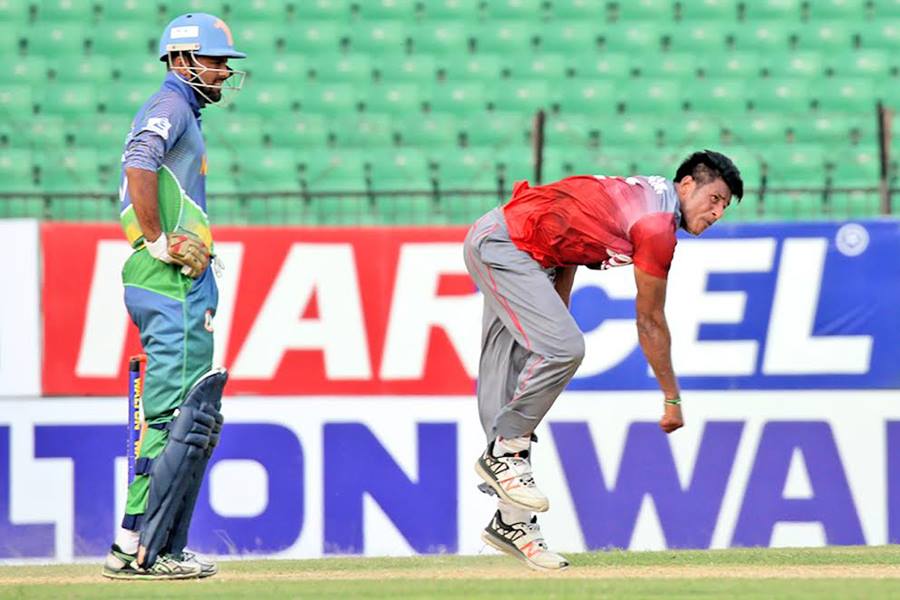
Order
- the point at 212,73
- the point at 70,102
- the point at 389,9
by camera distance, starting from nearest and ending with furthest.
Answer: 1. the point at 212,73
2. the point at 70,102
3. the point at 389,9

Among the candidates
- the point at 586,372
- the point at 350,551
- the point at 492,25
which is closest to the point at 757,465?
the point at 586,372

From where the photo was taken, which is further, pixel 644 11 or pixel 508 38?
pixel 644 11

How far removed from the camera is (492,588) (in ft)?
19.2

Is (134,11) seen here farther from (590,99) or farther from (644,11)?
(644,11)

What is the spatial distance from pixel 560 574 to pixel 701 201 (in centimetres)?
150

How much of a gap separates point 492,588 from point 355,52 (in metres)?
8.18

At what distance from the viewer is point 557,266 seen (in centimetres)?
660

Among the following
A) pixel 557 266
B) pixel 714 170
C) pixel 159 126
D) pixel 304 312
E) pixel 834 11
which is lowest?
pixel 304 312

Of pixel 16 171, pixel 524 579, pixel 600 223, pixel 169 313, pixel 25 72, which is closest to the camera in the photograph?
pixel 524 579

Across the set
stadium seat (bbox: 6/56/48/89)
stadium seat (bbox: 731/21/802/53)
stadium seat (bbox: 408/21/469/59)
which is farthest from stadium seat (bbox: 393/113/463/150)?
stadium seat (bbox: 6/56/48/89)

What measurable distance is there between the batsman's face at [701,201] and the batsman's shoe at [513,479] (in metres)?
1.10

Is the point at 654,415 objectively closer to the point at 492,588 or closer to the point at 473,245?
the point at 473,245

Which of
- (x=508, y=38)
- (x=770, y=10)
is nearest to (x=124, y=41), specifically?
(x=508, y=38)

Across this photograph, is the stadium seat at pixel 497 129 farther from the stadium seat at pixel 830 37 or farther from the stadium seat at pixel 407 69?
the stadium seat at pixel 830 37
